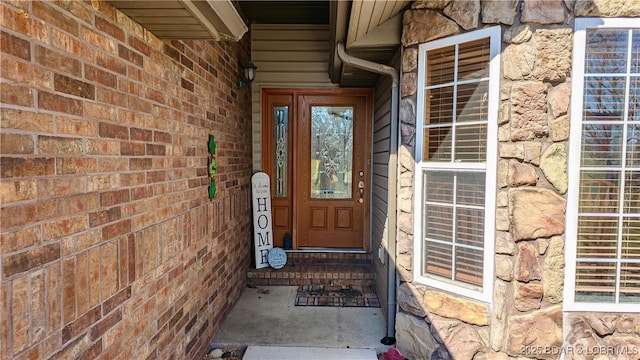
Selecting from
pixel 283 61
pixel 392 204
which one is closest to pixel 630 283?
pixel 392 204

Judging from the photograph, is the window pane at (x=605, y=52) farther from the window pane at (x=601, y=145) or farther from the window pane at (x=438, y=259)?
the window pane at (x=438, y=259)

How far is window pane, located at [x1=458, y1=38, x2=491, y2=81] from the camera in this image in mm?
2246

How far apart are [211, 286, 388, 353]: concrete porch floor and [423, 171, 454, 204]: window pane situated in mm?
1243

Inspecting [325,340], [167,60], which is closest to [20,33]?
[167,60]

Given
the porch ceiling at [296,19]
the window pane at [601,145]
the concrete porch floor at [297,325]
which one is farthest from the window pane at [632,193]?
the concrete porch floor at [297,325]

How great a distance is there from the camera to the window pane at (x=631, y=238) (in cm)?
214

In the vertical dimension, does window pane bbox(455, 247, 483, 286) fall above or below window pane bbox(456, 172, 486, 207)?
below

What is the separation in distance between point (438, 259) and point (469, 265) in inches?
8.1

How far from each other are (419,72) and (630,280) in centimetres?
181

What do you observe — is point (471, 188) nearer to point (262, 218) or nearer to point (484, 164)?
point (484, 164)

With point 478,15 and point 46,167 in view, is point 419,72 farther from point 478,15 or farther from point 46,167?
point 46,167

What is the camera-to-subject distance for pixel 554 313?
86.0 inches

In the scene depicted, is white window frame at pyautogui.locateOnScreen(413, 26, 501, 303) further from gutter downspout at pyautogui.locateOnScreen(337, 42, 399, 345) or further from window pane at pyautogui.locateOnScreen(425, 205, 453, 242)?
gutter downspout at pyautogui.locateOnScreen(337, 42, 399, 345)

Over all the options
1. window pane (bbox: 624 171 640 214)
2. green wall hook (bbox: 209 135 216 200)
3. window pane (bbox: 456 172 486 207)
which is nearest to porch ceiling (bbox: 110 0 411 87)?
green wall hook (bbox: 209 135 216 200)
